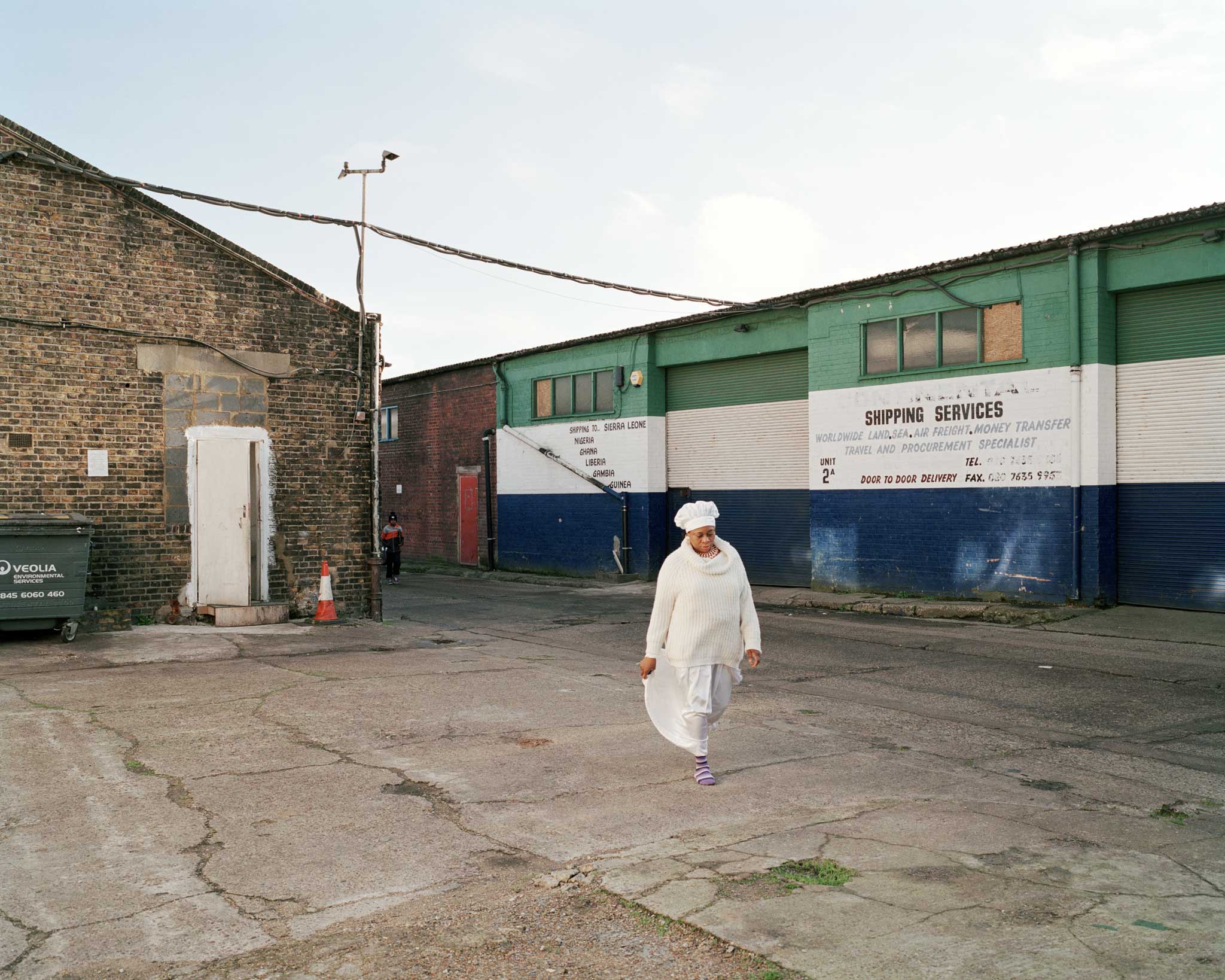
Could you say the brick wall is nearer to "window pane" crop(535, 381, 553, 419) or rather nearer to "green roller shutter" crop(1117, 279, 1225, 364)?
"window pane" crop(535, 381, 553, 419)

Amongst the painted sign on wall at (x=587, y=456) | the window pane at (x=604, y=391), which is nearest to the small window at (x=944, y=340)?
the painted sign on wall at (x=587, y=456)

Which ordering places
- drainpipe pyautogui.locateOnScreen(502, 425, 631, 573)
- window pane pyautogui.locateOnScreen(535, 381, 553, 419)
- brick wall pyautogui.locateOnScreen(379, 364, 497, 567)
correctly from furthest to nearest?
brick wall pyautogui.locateOnScreen(379, 364, 497, 567)
window pane pyautogui.locateOnScreen(535, 381, 553, 419)
drainpipe pyautogui.locateOnScreen(502, 425, 631, 573)

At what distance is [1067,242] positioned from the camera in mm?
15312

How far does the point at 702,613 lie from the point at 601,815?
4.68ft

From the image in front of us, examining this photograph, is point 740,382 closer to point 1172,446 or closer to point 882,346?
point 882,346

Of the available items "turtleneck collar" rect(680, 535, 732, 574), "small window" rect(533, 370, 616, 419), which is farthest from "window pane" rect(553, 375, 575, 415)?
"turtleneck collar" rect(680, 535, 732, 574)

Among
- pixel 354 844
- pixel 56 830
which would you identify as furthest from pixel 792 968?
pixel 56 830

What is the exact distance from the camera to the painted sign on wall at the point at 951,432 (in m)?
15.7

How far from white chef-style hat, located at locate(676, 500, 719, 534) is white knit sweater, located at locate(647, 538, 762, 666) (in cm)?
11

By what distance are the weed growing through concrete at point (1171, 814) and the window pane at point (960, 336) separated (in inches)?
451

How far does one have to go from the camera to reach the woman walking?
22.0 ft

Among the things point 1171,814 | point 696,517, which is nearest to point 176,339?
point 696,517

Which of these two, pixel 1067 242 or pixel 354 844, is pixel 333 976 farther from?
pixel 1067 242

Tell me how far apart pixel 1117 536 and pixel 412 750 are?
11.9 m
